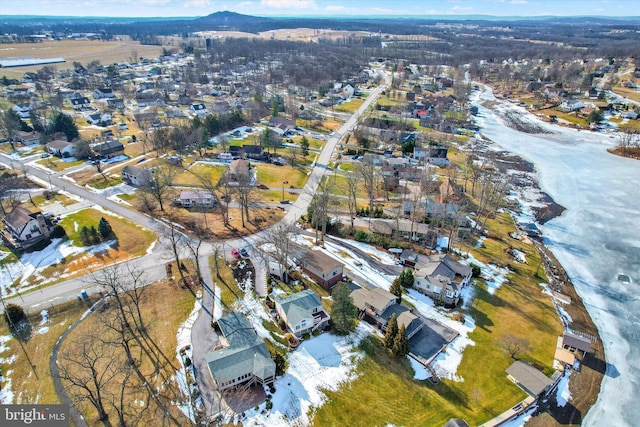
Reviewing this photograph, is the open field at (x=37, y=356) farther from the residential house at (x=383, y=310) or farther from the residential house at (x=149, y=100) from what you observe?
the residential house at (x=149, y=100)

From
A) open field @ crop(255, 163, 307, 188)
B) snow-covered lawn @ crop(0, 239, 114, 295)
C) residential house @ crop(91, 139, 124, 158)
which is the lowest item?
snow-covered lawn @ crop(0, 239, 114, 295)

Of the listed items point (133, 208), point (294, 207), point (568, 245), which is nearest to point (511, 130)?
point (568, 245)

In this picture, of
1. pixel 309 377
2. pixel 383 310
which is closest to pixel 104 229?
pixel 309 377

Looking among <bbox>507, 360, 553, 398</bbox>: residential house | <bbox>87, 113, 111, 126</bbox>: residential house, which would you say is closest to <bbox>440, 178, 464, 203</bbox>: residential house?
<bbox>507, 360, 553, 398</bbox>: residential house

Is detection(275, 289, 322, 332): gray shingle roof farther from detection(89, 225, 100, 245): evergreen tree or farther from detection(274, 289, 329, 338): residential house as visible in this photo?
detection(89, 225, 100, 245): evergreen tree

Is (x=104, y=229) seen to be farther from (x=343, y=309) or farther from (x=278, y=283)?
(x=343, y=309)
